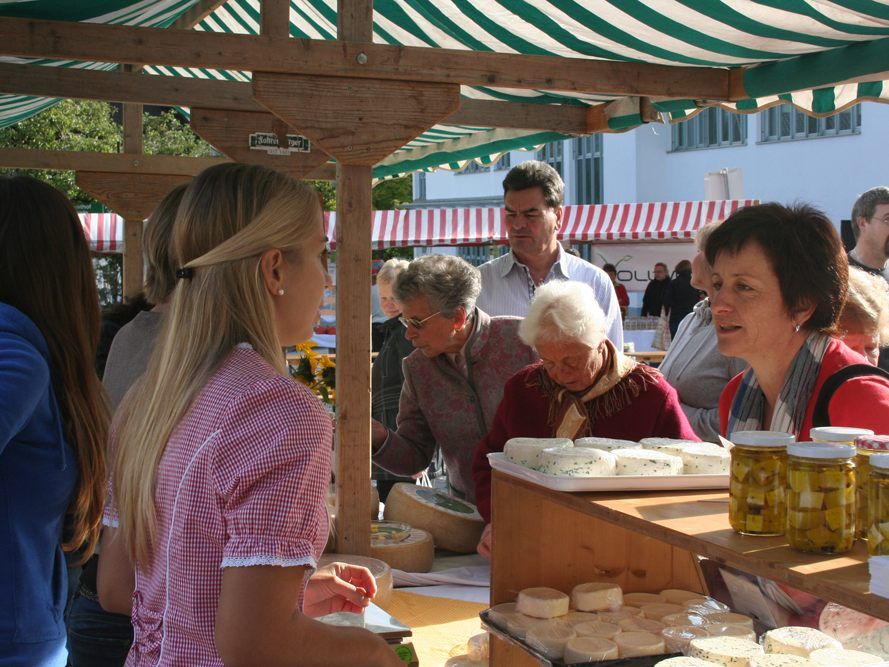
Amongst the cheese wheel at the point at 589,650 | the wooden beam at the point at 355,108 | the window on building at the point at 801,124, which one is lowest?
the cheese wheel at the point at 589,650

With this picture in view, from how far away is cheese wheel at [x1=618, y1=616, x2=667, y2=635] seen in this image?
201 cm

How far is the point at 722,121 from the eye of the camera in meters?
23.9

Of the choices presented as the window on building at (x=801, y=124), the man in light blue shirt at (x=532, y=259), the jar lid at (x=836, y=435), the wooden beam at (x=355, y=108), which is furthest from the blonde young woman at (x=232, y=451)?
the window on building at (x=801, y=124)

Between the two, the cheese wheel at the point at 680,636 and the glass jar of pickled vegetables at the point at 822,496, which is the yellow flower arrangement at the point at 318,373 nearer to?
the cheese wheel at the point at 680,636

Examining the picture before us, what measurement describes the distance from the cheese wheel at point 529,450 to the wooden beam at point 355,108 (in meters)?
1.72

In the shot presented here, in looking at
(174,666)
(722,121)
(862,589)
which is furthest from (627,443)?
(722,121)

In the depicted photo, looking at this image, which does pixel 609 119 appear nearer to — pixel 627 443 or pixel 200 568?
pixel 627 443

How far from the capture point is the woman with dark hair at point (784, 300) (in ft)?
6.72

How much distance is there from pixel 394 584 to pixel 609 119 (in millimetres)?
3480

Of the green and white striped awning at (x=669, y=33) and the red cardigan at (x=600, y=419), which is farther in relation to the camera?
the green and white striped awning at (x=669, y=33)

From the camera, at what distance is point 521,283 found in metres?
4.60

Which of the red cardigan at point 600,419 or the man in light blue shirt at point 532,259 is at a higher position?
the man in light blue shirt at point 532,259

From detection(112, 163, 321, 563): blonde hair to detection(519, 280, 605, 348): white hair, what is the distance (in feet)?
4.81

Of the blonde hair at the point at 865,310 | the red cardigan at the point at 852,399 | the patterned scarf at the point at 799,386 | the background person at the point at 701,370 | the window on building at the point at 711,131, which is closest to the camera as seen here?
the red cardigan at the point at 852,399
